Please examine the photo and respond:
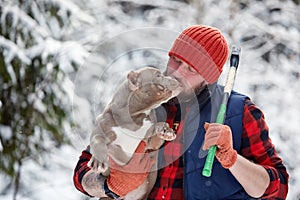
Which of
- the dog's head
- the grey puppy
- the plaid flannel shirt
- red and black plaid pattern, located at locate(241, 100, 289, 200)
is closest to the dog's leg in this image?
the grey puppy

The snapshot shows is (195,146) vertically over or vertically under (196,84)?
under

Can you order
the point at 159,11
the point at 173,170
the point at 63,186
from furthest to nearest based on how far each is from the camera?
the point at 159,11
the point at 63,186
the point at 173,170

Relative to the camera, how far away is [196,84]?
49.9 inches

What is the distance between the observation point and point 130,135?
1.14m

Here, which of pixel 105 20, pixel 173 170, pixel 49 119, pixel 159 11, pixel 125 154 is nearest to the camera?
pixel 125 154

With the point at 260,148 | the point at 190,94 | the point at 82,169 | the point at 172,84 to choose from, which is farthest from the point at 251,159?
the point at 82,169

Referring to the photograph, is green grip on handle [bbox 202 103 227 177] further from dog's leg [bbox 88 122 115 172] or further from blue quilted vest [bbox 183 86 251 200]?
dog's leg [bbox 88 122 115 172]

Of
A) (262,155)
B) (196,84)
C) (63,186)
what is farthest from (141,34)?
(63,186)

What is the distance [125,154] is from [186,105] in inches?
8.7

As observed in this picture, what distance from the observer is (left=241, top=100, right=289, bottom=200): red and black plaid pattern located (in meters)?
1.29

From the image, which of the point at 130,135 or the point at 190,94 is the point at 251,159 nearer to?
the point at 190,94

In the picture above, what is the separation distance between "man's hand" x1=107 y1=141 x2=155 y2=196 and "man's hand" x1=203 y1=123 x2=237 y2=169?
0.16m

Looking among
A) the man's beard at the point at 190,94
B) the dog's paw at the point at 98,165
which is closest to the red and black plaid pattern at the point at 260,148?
the man's beard at the point at 190,94

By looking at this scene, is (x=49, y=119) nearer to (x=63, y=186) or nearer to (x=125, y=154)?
(x=63, y=186)
